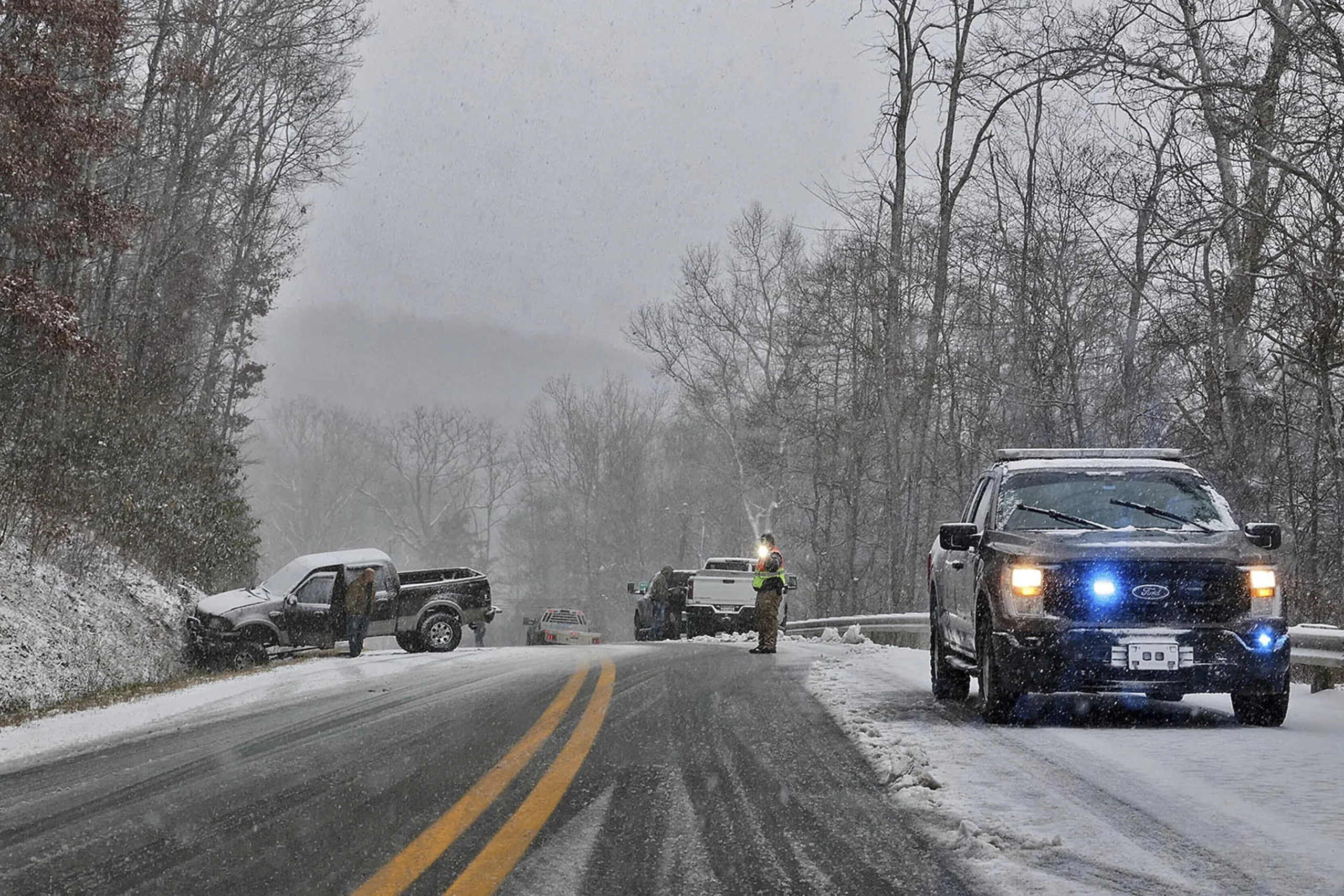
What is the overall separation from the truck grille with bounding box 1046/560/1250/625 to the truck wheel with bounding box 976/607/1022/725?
21.8 inches

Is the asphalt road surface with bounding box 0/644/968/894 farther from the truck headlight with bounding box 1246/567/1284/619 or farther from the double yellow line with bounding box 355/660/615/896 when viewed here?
the truck headlight with bounding box 1246/567/1284/619

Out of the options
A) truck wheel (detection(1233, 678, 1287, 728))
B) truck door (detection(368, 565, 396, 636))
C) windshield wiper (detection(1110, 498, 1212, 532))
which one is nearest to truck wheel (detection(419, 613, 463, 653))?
truck door (detection(368, 565, 396, 636))

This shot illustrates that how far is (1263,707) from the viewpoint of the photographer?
319 inches

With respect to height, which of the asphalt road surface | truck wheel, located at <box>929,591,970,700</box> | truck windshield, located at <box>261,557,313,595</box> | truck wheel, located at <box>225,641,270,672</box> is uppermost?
truck windshield, located at <box>261,557,313,595</box>

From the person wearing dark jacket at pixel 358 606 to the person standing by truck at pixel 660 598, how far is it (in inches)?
383

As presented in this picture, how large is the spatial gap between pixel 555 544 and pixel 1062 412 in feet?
199

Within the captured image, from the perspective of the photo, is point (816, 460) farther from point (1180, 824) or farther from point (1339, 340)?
point (1180, 824)

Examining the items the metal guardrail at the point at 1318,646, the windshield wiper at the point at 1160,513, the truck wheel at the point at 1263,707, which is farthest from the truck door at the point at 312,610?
the truck wheel at the point at 1263,707

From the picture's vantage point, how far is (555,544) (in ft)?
281

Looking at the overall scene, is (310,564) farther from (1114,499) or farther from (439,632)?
(1114,499)

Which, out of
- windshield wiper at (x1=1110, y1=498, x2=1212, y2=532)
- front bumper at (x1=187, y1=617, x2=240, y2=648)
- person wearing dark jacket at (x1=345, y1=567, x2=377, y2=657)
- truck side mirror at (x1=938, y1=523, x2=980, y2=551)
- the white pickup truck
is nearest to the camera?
windshield wiper at (x1=1110, y1=498, x2=1212, y2=532)

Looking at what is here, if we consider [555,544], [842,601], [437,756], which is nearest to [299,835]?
[437,756]

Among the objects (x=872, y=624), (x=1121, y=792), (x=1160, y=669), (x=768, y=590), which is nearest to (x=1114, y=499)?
(x=1160, y=669)

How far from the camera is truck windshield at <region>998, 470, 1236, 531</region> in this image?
28.7 ft
